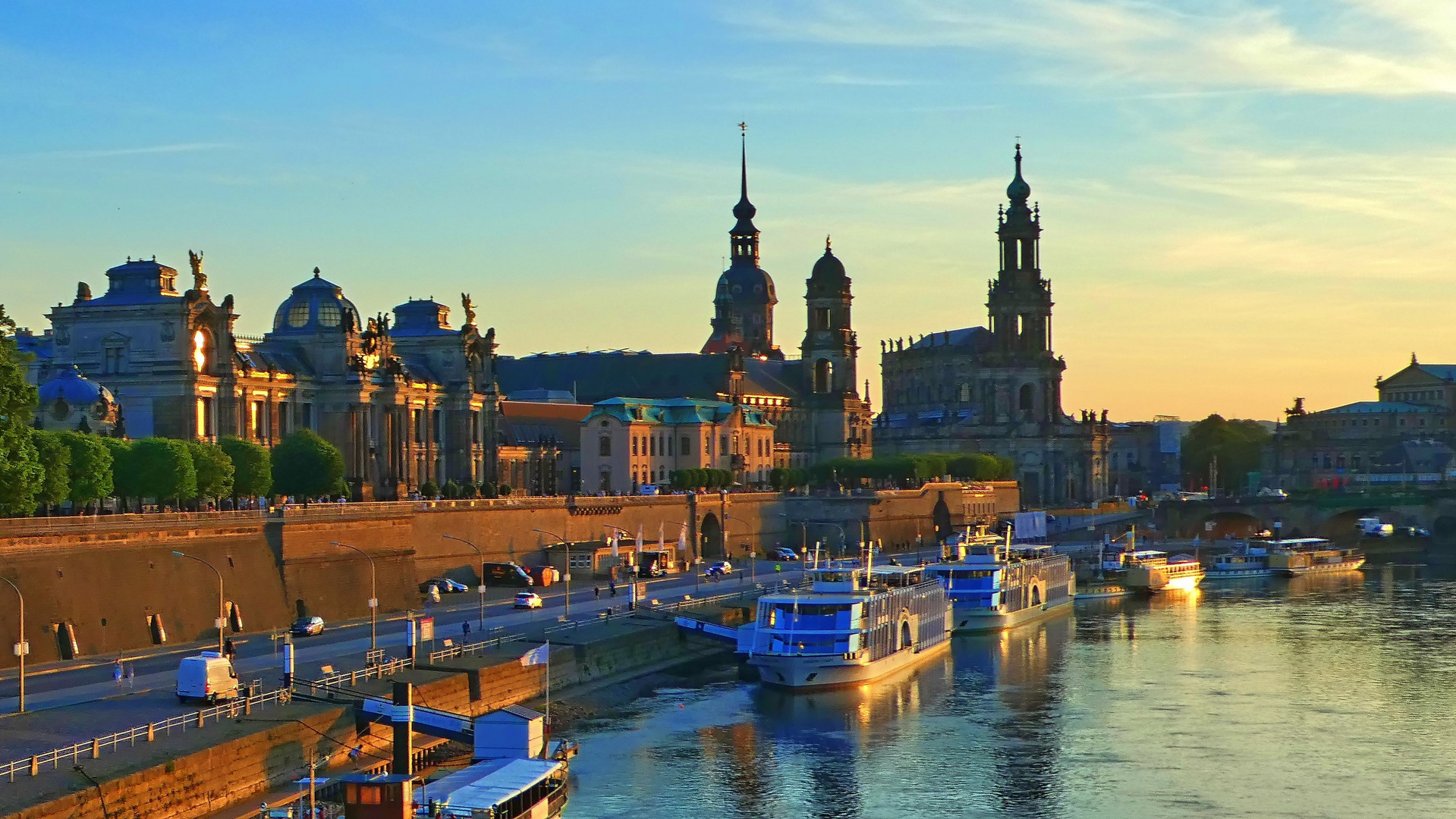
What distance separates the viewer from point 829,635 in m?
79.0

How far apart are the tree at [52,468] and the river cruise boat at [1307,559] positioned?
95.0m

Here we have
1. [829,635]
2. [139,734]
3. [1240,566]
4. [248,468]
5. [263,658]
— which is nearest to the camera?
[139,734]

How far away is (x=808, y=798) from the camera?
56.7 meters

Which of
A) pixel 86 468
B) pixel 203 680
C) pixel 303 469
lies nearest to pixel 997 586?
pixel 303 469

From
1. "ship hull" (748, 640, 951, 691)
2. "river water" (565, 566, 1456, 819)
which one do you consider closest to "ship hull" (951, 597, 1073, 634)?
"river water" (565, 566, 1456, 819)

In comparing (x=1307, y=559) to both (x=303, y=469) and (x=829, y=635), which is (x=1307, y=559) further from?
(x=829, y=635)

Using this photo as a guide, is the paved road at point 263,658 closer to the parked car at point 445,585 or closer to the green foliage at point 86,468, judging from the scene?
the parked car at point 445,585

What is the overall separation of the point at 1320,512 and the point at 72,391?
117712mm

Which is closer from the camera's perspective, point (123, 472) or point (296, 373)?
point (123, 472)

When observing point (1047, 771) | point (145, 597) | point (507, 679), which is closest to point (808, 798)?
point (1047, 771)

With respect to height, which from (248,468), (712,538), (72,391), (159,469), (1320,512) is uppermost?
(72,391)

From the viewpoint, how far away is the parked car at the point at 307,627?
3115 inches

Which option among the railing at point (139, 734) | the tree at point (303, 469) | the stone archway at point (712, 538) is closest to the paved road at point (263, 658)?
the railing at point (139, 734)

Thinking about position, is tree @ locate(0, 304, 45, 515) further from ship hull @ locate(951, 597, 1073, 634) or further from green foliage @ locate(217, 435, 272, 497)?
ship hull @ locate(951, 597, 1073, 634)
